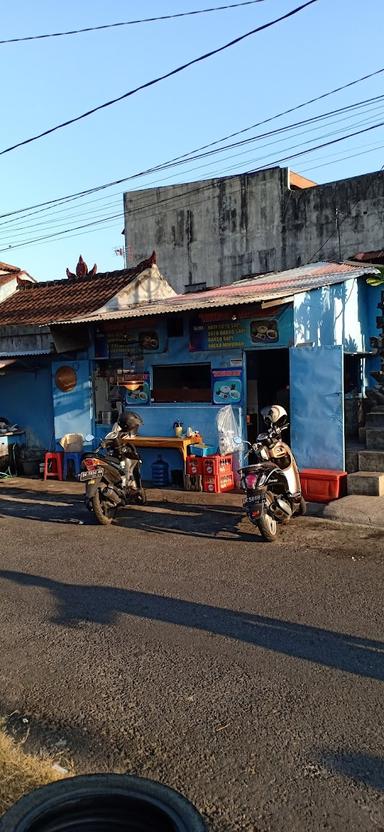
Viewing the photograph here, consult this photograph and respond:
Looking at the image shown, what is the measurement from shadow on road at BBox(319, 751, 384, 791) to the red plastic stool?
34.8 feet

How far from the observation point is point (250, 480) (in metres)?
7.61

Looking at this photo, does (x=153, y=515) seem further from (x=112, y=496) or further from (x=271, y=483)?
(x=271, y=483)

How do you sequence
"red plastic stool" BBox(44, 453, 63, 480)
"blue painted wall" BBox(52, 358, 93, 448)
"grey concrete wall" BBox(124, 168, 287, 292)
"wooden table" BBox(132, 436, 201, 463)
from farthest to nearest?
1. "grey concrete wall" BBox(124, 168, 287, 292)
2. "blue painted wall" BBox(52, 358, 93, 448)
3. "red plastic stool" BBox(44, 453, 63, 480)
4. "wooden table" BBox(132, 436, 201, 463)

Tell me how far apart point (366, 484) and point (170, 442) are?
3.42 metres

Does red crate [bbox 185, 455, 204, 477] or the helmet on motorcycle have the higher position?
the helmet on motorcycle

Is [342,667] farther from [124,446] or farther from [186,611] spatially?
[124,446]

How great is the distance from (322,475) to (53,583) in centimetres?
485

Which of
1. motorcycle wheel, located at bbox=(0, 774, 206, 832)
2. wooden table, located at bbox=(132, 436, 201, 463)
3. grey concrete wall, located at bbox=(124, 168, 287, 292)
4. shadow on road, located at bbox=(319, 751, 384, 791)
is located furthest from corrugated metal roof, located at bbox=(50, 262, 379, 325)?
grey concrete wall, located at bbox=(124, 168, 287, 292)

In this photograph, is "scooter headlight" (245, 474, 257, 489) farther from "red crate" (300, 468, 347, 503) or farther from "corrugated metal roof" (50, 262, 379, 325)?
"corrugated metal roof" (50, 262, 379, 325)

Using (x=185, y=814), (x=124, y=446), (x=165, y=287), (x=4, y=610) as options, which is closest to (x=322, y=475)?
(x=124, y=446)

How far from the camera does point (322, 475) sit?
9.70 meters

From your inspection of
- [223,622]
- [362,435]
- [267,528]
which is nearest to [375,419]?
[362,435]

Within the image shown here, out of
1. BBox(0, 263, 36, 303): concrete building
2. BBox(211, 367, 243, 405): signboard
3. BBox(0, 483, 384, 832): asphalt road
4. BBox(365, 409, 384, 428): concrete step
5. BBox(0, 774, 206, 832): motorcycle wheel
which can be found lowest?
BBox(0, 483, 384, 832): asphalt road

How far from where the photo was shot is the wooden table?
1116 centimetres
